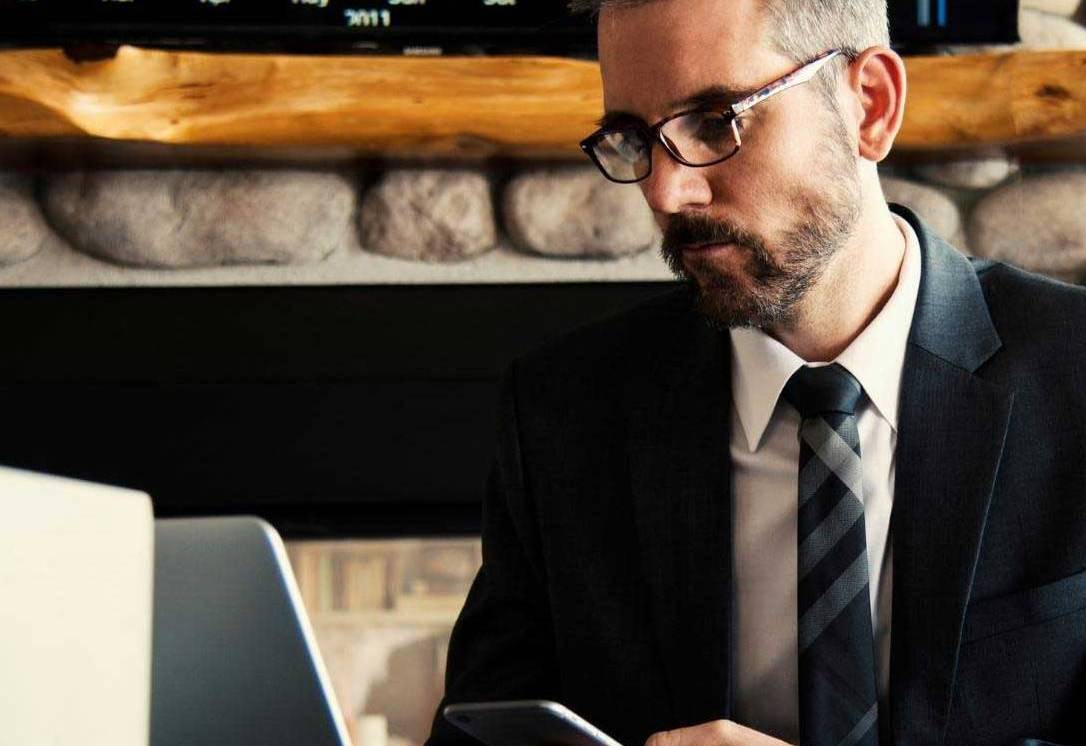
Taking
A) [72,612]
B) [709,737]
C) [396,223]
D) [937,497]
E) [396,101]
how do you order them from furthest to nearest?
1. [396,223]
2. [396,101]
3. [937,497]
4. [709,737]
5. [72,612]

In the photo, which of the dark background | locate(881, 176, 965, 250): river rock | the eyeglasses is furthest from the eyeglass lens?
locate(881, 176, 965, 250): river rock

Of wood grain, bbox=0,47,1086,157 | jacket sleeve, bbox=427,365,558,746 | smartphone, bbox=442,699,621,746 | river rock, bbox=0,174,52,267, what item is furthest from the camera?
river rock, bbox=0,174,52,267

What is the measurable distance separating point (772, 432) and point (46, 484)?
0.72 meters

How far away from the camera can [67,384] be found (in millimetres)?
1926

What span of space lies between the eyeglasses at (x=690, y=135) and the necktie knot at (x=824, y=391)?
0.19m

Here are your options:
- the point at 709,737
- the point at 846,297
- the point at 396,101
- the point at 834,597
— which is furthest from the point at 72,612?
the point at 396,101

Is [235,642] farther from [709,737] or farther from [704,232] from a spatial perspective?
[704,232]

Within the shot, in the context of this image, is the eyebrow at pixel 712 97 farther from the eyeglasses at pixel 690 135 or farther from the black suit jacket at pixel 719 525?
the black suit jacket at pixel 719 525

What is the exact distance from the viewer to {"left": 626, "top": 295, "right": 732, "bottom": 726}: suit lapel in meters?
1.19

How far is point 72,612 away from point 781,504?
0.70 meters

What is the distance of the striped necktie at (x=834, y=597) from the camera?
112 cm

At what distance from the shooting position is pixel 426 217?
198 centimetres

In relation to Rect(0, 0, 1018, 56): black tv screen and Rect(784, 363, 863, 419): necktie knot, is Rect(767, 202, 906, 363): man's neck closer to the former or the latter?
Rect(784, 363, 863, 419): necktie knot

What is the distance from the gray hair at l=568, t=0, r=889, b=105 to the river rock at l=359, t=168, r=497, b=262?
0.70m
